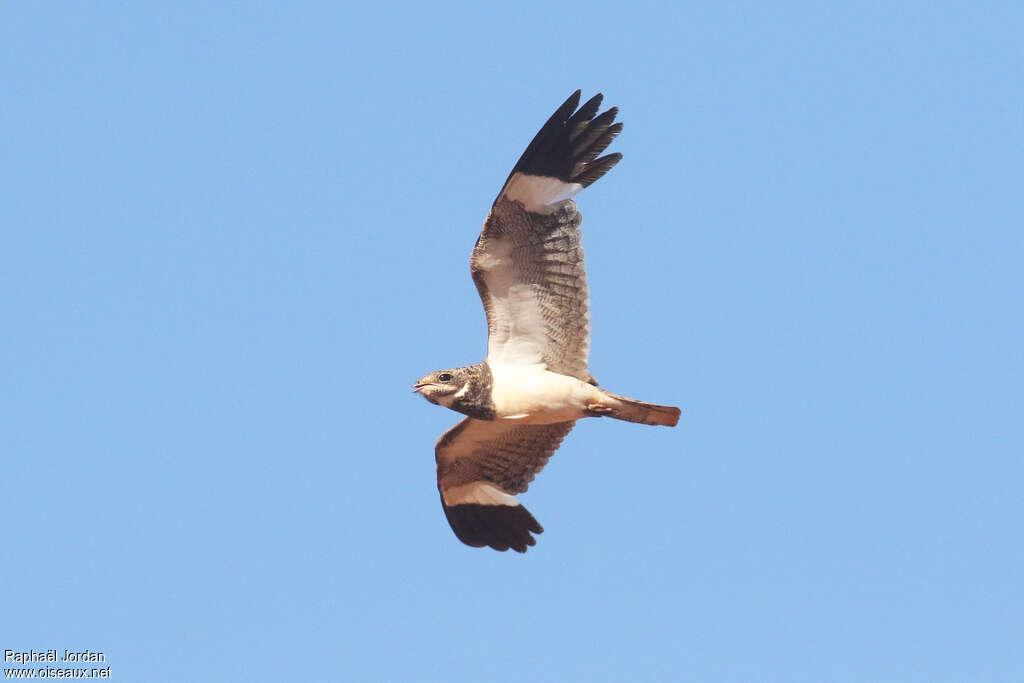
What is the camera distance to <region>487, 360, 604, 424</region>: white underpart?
51.1 feet

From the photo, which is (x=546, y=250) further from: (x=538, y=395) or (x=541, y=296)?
(x=538, y=395)

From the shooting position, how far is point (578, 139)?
50.9 ft

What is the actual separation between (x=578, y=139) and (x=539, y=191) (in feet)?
2.72

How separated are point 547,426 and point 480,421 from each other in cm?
92

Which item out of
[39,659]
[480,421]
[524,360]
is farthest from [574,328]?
[39,659]

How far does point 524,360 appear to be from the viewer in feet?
52.2

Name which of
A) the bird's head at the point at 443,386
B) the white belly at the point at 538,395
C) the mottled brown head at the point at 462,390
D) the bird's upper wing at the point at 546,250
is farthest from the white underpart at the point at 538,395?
the bird's head at the point at 443,386

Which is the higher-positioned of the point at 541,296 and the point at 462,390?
the point at 541,296

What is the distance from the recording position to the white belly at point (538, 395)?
51.1ft

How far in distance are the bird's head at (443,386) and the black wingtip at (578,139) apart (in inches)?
99.3

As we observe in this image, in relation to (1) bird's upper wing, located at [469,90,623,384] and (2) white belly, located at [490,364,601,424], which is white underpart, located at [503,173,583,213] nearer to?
(1) bird's upper wing, located at [469,90,623,384]

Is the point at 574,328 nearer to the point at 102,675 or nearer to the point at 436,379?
the point at 436,379

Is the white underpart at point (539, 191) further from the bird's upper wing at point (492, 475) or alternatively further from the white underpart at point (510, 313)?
→ the bird's upper wing at point (492, 475)

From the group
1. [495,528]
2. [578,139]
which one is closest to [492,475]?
[495,528]
